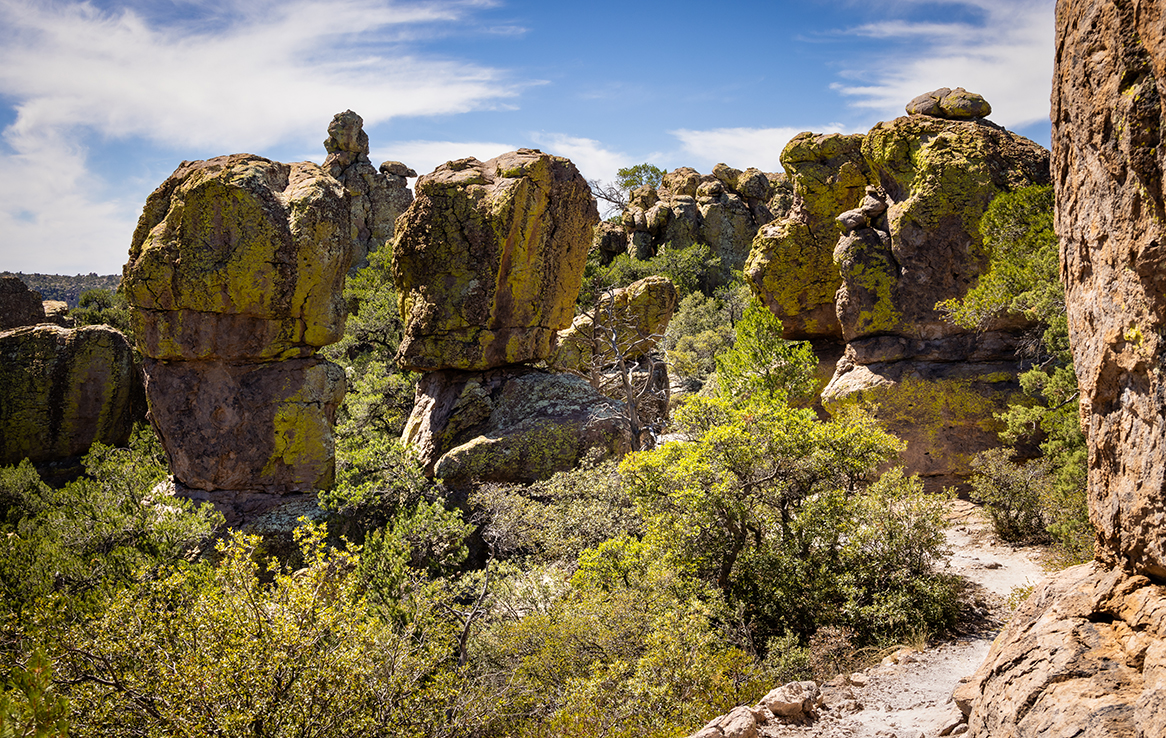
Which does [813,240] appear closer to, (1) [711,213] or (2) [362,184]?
(1) [711,213]

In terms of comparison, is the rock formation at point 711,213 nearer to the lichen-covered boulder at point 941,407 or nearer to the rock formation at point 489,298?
the rock formation at point 489,298

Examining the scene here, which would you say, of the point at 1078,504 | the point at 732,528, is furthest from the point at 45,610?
the point at 1078,504

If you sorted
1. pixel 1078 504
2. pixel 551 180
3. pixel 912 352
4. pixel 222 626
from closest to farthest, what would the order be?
pixel 222 626 → pixel 1078 504 → pixel 912 352 → pixel 551 180

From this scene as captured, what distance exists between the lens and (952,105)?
837 inches

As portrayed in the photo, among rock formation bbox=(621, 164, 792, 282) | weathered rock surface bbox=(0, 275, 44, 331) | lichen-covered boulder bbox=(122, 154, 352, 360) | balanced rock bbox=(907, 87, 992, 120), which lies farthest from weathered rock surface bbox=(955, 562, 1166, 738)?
rock formation bbox=(621, 164, 792, 282)

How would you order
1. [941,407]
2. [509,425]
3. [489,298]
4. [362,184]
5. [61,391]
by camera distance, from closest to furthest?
1. [941,407]
2. [509,425]
3. [489,298]
4. [61,391]
5. [362,184]

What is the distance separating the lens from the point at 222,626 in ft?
25.8

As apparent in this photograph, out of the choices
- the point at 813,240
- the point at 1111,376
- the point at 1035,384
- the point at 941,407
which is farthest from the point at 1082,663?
the point at 813,240

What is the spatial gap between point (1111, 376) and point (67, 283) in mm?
102459

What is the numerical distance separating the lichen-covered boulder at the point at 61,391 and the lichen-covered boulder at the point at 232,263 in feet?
29.5

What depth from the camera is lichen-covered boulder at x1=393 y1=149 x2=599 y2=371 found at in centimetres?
2277

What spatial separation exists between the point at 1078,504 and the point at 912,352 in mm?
8761

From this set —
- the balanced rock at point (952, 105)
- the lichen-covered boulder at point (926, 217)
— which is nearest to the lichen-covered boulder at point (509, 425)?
the lichen-covered boulder at point (926, 217)

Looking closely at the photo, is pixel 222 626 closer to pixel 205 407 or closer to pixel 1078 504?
pixel 205 407
